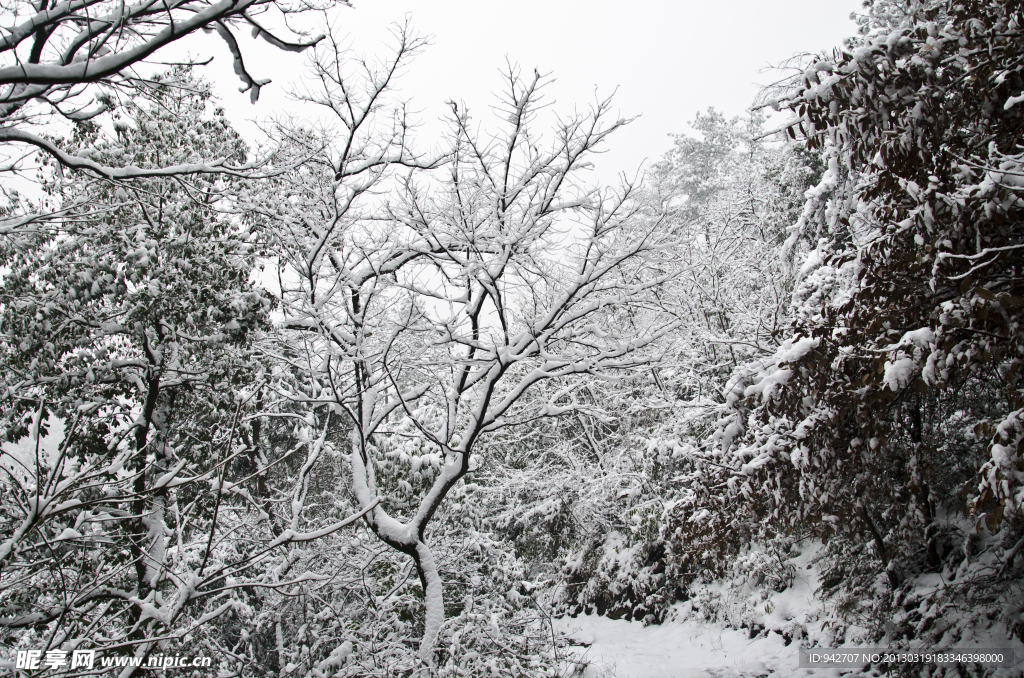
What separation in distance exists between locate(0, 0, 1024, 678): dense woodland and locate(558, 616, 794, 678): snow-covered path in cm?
35

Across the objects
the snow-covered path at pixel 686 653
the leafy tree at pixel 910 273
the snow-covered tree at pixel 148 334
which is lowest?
the snow-covered path at pixel 686 653

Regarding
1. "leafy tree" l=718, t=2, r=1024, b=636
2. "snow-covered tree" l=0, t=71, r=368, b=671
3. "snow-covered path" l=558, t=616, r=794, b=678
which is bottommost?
"snow-covered path" l=558, t=616, r=794, b=678

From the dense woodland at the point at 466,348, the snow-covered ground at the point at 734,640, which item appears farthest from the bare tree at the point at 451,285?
the snow-covered ground at the point at 734,640

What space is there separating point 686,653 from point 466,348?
5919 millimetres

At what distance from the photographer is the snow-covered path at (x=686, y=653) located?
7000 millimetres

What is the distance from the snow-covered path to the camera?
700cm

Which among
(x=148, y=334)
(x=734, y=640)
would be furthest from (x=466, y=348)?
(x=734, y=640)

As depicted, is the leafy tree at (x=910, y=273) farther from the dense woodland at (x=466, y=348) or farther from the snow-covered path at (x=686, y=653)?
the snow-covered path at (x=686, y=653)

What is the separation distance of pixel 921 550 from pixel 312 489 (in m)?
9.27

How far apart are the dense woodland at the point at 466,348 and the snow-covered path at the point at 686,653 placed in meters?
0.35

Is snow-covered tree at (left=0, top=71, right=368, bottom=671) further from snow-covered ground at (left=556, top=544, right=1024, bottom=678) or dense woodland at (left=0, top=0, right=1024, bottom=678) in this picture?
snow-covered ground at (left=556, top=544, right=1024, bottom=678)

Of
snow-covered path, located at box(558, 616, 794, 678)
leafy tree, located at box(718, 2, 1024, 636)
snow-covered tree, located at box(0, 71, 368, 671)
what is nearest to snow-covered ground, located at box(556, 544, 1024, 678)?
snow-covered path, located at box(558, 616, 794, 678)

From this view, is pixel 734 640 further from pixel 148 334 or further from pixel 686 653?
pixel 148 334

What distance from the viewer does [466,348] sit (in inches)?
244
